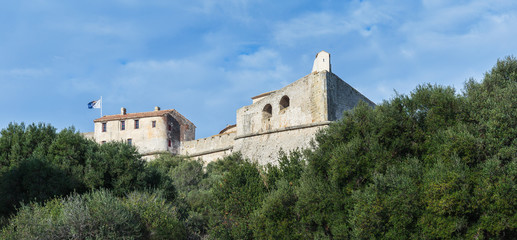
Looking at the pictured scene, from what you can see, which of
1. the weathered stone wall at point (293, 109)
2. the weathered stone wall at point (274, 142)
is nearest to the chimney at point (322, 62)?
the weathered stone wall at point (293, 109)

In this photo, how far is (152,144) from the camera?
46656 millimetres

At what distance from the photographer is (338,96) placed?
104 ft

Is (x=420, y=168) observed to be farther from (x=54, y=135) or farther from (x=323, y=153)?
(x=54, y=135)

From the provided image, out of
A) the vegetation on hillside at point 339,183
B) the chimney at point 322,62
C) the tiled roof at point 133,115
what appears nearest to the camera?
Answer: the vegetation on hillside at point 339,183

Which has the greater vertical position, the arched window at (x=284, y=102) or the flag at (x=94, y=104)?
the flag at (x=94, y=104)

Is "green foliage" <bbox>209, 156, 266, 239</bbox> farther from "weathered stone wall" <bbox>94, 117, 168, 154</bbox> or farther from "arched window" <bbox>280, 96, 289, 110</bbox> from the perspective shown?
"weathered stone wall" <bbox>94, 117, 168, 154</bbox>

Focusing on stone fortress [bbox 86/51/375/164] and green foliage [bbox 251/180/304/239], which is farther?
stone fortress [bbox 86/51/375/164]

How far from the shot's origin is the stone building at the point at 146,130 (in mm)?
46688

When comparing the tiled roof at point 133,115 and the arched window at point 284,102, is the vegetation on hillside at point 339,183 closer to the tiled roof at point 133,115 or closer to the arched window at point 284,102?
the arched window at point 284,102

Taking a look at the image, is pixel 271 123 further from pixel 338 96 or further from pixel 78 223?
pixel 78 223

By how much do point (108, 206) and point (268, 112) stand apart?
18.7 metres

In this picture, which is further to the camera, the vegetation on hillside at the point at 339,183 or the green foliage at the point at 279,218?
the green foliage at the point at 279,218

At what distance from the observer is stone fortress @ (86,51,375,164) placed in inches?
1216

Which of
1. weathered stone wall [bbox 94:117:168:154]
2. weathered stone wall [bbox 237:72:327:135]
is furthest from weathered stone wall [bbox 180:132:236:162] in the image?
weathered stone wall [bbox 237:72:327:135]
